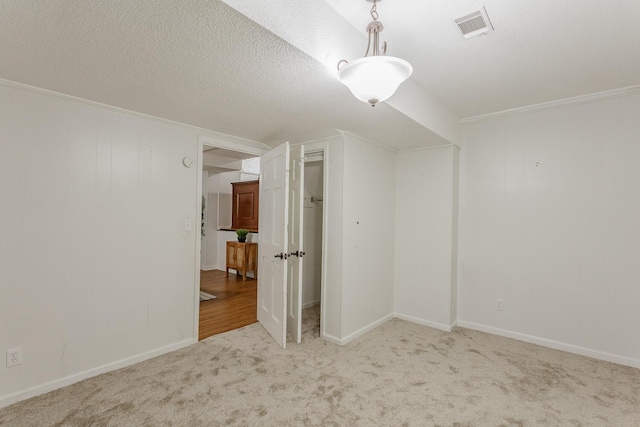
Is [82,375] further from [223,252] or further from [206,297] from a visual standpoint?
[223,252]

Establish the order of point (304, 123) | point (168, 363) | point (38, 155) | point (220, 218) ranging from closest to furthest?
1. point (38, 155)
2. point (168, 363)
3. point (304, 123)
4. point (220, 218)

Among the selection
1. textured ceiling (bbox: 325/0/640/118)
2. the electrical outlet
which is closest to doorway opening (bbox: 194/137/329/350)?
the electrical outlet

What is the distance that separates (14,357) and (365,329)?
291 cm

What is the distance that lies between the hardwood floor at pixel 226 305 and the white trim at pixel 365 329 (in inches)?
48.2

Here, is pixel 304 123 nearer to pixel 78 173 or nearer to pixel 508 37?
pixel 508 37

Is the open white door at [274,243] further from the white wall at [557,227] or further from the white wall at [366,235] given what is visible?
the white wall at [557,227]

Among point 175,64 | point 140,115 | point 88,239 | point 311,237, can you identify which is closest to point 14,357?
point 88,239

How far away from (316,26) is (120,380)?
2813mm

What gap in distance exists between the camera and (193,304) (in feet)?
10.0

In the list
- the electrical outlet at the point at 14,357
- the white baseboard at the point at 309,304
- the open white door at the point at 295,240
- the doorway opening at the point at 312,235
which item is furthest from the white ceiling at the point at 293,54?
the white baseboard at the point at 309,304

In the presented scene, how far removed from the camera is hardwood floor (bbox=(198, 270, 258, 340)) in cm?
360

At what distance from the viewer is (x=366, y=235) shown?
3.51 meters

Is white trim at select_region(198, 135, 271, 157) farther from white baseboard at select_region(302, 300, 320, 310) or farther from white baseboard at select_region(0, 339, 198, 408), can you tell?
white baseboard at select_region(302, 300, 320, 310)

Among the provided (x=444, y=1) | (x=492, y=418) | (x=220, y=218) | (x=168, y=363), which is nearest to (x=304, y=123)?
(x=444, y=1)
